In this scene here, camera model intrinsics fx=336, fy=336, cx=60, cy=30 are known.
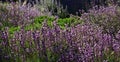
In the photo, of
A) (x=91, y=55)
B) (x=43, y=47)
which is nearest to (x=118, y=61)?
(x=91, y=55)

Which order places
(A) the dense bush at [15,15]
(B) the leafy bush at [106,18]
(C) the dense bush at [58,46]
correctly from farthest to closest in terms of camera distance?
(A) the dense bush at [15,15] → (B) the leafy bush at [106,18] → (C) the dense bush at [58,46]

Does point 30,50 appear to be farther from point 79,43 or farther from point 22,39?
point 79,43

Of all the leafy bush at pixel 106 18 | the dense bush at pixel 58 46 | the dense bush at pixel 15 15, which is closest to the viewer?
the dense bush at pixel 58 46

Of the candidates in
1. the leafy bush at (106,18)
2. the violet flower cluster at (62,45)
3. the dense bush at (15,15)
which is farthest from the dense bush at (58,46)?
the dense bush at (15,15)

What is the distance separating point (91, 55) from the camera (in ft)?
10.6

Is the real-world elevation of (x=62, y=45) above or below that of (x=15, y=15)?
above

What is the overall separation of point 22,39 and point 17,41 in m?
0.12

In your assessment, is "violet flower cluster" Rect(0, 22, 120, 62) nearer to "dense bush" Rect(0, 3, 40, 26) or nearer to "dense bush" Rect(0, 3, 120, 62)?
"dense bush" Rect(0, 3, 120, 62)

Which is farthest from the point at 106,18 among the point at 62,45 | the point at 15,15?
the point at 62,45

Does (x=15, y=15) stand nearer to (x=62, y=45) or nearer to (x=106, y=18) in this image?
(x=106, y=18)

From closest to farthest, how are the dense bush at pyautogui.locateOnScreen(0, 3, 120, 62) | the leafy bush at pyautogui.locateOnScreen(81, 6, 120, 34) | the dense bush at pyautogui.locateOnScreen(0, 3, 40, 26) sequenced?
1. the dense bush at pyautogui.locateOnScreen(0, 3, 120, 62)
2. the leafy bush at pyautogui.locateOnScreen(81, 6, 120, 34)
3. the dense bush at pyautogui.locateOnScreen(0, 3, 40, 26)

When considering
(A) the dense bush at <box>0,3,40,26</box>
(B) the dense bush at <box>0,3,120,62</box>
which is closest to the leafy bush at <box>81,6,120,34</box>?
(A) the dense bush at <box>0,3,40,26</box>

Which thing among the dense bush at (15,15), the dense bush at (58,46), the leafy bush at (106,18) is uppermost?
the dense bush at (58,46)

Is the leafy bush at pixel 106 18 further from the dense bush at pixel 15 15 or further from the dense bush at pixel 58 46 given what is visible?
the dense bush at pixel 58 46
